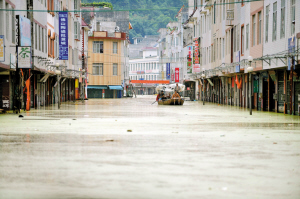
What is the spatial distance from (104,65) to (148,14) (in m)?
76.1

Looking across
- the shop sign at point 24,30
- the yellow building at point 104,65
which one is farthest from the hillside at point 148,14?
the shop sign at point 24,30

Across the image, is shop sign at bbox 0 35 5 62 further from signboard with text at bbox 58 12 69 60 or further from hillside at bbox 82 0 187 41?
hillside at bbox 82 0 187 41

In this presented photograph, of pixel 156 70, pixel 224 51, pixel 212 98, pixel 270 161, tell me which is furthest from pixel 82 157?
pixel 156 70

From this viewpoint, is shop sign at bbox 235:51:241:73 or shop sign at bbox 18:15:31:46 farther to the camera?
shop sign at bbox 235:51:241:73

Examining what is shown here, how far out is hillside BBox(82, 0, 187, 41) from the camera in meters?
145

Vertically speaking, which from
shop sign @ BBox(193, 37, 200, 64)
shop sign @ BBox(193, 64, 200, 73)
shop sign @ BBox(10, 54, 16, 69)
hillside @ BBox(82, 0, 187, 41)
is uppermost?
hillside @ BBox(82, 0, 187, 41)

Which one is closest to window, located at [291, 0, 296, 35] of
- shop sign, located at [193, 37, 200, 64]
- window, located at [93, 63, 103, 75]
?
shop sign, located at [193, 37, 200, 64]

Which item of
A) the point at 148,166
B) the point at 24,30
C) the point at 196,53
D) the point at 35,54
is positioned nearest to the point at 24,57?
the point at 24,30

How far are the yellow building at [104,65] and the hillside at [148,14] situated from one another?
165 ft

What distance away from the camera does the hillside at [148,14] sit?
145 meters

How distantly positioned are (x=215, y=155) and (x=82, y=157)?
261 cm

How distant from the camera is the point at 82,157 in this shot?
10555 mm

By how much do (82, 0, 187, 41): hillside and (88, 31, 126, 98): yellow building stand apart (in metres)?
50.4

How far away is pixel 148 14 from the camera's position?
16700 centimetres
